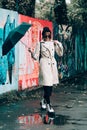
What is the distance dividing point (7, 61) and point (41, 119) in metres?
4.35

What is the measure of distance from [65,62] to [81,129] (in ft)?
42.1

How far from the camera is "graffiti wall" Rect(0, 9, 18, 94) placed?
46.0ft

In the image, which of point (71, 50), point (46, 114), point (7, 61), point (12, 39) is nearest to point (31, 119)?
point (46, 114)

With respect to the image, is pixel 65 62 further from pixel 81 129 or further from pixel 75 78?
pixel 81 129

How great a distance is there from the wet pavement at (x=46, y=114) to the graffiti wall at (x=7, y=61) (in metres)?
0.75

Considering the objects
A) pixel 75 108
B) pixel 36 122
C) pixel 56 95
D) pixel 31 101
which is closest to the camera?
pixel 36 122

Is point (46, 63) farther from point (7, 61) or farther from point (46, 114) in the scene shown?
point (7, 61)

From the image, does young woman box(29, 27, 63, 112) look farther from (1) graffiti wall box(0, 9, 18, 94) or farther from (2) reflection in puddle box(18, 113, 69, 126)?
(1) graffiti wall box(0, 9, 18, 94)

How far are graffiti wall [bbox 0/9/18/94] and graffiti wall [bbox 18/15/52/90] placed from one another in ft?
1.59

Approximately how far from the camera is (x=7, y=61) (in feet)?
47.4

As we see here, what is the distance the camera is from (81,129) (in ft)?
30.2

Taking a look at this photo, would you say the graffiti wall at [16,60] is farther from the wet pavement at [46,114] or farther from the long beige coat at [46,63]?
the long beige coat at [46,63]

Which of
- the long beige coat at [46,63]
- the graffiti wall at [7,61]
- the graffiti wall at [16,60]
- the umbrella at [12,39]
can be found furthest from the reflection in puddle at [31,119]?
Answer: the graffiti wall at [7,61]

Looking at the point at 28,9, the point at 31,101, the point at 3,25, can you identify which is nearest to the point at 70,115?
the point at 31,101
